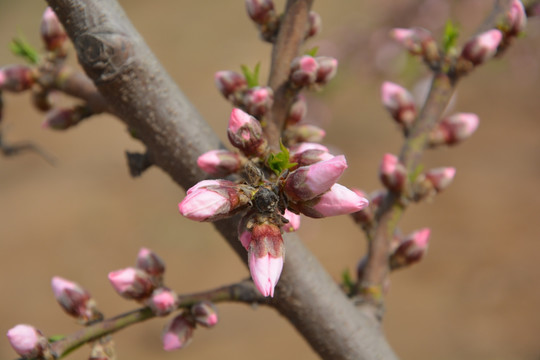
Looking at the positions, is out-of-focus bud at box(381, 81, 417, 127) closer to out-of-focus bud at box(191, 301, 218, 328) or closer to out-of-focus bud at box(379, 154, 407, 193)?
out-of-focus bud at box(379, 154, 407, 193)

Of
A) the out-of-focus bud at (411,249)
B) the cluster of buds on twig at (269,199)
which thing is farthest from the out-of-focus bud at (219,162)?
the out-of-focus bud at (411,249)

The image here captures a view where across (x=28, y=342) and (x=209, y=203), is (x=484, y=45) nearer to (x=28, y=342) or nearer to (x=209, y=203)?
(x=209, y=203)

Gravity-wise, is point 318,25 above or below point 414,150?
above

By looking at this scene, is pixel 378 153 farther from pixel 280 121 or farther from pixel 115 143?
pixel 280 121

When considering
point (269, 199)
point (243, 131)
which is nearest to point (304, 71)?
point (243, 131)

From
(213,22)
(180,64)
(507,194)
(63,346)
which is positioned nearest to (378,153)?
(507,194)

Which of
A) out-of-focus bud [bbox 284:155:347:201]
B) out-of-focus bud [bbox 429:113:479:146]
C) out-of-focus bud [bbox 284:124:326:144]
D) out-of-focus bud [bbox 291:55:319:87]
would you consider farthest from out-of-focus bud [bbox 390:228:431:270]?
out-of-focus bud [bbox 284:155:347:201]

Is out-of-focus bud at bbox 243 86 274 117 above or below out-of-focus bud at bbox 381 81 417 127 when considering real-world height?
above
